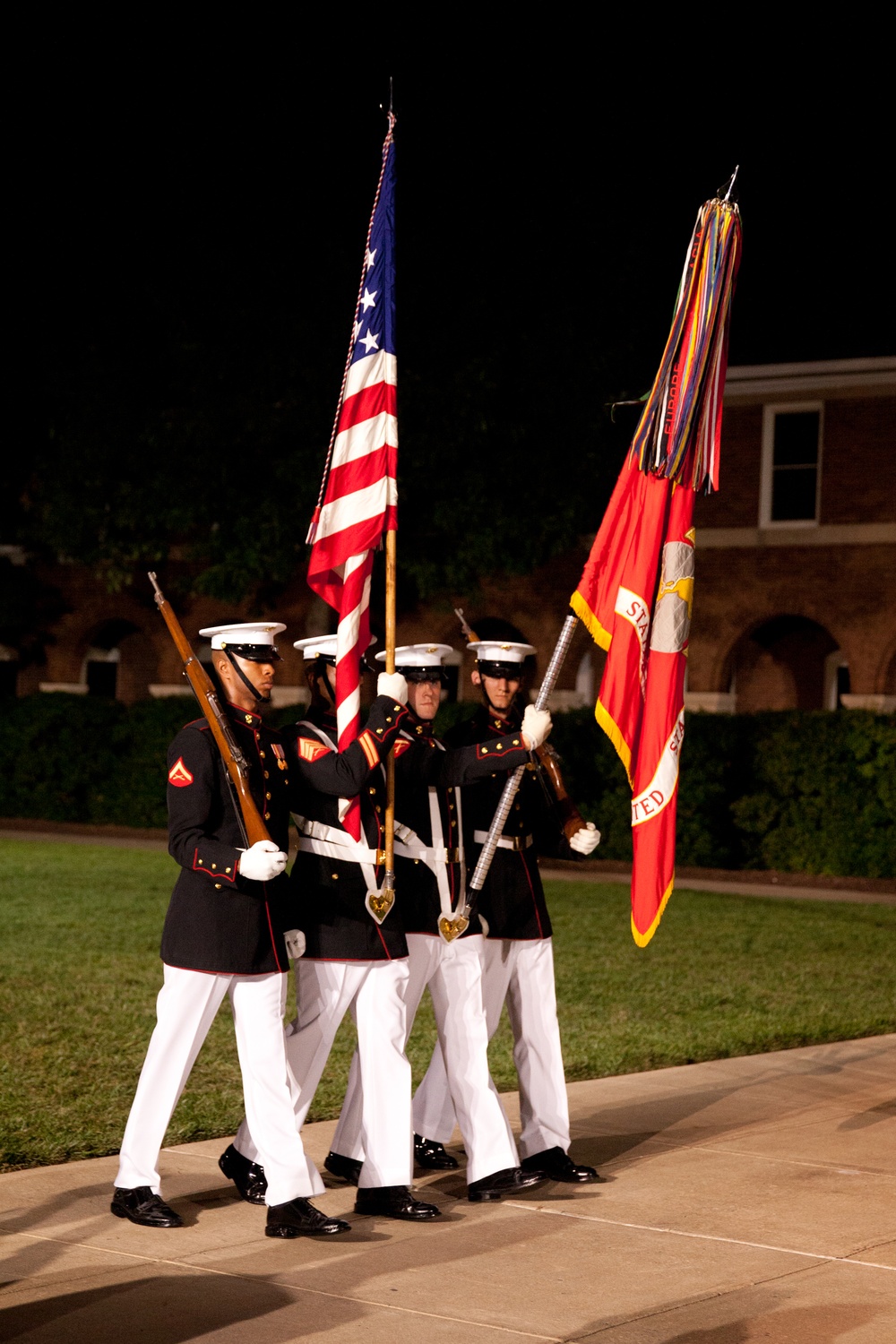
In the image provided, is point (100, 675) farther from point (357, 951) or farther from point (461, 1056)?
point (357, 951)

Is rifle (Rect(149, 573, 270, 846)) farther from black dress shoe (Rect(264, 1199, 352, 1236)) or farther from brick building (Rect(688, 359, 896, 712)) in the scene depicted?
brick building (Rect(688, 359, 896, 712))

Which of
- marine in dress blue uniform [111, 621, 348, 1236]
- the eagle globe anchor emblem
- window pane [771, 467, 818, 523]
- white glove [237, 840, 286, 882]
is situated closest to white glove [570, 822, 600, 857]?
the eagle globe anchor emblem

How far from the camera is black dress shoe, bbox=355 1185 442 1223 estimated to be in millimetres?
6418

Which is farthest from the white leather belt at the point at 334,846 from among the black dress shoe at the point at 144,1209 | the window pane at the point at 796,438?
the window pane at the point at 796,438

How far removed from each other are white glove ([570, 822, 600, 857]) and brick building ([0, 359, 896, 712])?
59.6 ft

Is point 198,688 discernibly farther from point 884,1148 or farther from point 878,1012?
point 878,1012

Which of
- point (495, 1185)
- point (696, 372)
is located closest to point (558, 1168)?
point (495, 1185)

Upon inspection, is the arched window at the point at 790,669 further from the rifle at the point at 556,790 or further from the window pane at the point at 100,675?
the rifle at the point at 556,790

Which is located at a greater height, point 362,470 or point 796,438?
point 796,438

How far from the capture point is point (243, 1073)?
20.6ft

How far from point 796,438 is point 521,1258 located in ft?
71.2

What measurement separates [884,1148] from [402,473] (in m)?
17.1

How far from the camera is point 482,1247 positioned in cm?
608

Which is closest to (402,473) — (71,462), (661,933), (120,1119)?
(71,462)
